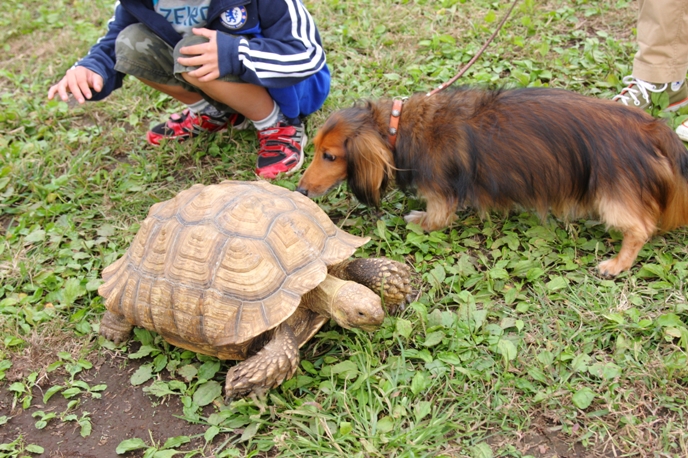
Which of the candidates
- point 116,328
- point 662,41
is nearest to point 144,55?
point 116,328

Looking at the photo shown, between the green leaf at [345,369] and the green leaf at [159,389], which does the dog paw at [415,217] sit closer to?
the green leaf at [345,369]

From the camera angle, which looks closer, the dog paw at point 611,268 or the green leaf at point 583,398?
the green leaf at point 583,398

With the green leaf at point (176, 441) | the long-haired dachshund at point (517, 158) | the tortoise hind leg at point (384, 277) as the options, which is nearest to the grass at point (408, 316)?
the green leaf at point (176, 441)

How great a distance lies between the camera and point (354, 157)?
3307mm

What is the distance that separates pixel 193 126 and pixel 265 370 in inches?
105

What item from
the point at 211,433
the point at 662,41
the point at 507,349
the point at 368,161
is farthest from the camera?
the point at 662,41

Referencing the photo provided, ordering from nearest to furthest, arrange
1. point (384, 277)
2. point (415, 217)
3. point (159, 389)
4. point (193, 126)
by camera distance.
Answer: point (159, 389) < point (384, 277) < point (415, 217) < point (193, 126)

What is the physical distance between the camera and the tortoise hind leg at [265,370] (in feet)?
8.30

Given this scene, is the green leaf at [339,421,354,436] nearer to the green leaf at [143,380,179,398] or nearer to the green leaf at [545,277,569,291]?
the green leaf at [143,380,179,398]

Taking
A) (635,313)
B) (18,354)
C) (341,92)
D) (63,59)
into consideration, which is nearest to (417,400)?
(635,313)

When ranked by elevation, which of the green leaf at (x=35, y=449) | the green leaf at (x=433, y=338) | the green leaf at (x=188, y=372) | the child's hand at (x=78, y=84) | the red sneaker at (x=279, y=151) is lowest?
the green leaf at (x=35, y=449)

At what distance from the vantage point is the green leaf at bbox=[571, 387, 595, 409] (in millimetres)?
2473

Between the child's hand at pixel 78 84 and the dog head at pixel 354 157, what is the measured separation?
1.65 m

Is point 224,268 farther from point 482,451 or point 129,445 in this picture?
point 482,451
